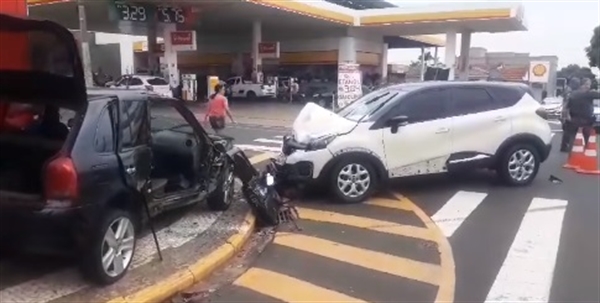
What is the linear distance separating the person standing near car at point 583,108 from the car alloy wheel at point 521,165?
4198 mm

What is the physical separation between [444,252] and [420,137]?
9.68ft

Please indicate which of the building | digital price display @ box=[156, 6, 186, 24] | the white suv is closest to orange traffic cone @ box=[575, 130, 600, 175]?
the white suv

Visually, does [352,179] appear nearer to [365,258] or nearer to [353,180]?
[353,180]

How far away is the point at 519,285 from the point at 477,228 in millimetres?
2032

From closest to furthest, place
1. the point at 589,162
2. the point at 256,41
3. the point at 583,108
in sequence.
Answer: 1. the point at 589,162
2. the point at 583,108
3. the point at 256,41

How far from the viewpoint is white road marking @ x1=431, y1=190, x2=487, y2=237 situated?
25.2 feet

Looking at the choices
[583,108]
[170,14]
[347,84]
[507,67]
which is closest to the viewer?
[583,108]

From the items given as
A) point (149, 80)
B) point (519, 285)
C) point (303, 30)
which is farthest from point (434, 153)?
point (303, 30)

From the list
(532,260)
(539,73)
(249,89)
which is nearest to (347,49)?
(249,89)

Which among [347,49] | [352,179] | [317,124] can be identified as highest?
[347,49]

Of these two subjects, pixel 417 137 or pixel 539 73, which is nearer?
pixel 417 137

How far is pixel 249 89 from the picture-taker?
38.2 meters

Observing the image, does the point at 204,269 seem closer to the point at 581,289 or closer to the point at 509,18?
the point at 581,289

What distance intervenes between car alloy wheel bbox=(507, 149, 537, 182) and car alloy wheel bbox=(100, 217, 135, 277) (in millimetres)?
6660
